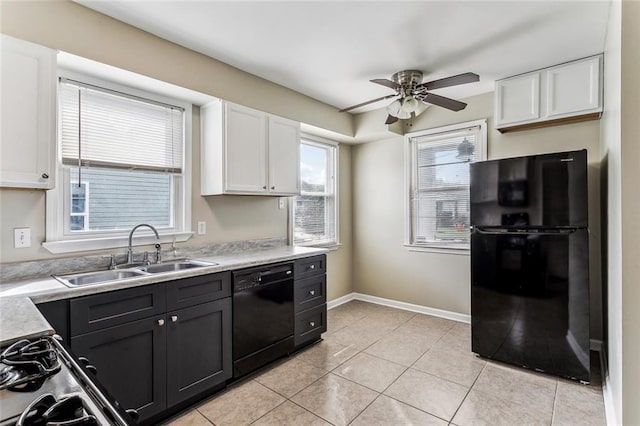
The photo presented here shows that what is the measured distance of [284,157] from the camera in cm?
330

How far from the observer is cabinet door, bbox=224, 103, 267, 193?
280 centimetres

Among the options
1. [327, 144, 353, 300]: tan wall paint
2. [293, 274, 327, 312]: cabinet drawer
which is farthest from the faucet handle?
[327, 144, 353, 300]: tan wall paint

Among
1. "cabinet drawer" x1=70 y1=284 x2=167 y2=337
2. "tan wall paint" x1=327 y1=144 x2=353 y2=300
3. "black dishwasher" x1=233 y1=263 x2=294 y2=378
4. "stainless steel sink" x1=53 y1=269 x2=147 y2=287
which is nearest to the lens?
"cabinet drawer" x1=70 y1=284 x2=167 y2=337

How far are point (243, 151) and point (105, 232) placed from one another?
1.26m

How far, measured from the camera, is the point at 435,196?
406 cm

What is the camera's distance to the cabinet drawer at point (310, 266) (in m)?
3.02

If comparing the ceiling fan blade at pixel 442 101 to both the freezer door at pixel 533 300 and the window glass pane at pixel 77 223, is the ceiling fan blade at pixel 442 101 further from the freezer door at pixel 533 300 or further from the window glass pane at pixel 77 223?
the window glass pane at pixel 77 223

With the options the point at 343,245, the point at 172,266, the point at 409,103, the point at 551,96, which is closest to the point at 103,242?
the point at 172,266

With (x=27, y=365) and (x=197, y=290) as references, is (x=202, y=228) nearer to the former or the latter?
(x=197, y=290)

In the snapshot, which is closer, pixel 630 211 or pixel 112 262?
pixel 630 211

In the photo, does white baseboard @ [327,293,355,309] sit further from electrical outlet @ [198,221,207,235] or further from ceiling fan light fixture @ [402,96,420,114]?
ceiling fan light fixture @ [402,96,420,114]

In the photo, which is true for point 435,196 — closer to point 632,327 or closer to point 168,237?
point 632,327

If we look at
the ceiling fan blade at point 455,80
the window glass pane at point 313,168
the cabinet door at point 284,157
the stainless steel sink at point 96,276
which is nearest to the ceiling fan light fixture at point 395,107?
the ceiling fan blade at point 455,80

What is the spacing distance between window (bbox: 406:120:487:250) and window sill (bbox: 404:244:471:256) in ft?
0.06
